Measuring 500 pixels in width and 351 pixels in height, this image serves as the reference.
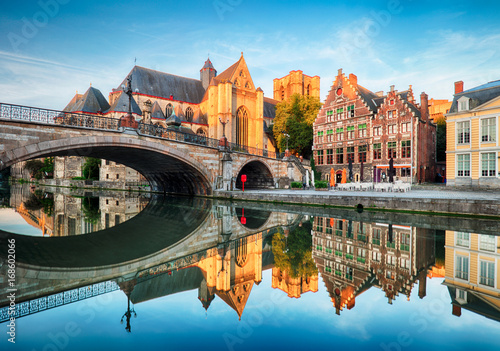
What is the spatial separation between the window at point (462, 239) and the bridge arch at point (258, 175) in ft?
62.5

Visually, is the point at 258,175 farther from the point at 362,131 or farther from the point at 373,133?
the point at 373,133

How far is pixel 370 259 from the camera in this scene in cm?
607

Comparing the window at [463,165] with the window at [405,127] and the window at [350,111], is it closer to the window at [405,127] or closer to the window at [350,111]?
the window at [405,127]

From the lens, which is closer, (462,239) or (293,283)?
(293,283)

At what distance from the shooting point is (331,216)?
487 inches

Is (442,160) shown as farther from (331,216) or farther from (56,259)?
(56,259)

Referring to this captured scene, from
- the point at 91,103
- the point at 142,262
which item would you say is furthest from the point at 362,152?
the point at 91,103

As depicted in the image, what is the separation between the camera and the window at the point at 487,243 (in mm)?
6836

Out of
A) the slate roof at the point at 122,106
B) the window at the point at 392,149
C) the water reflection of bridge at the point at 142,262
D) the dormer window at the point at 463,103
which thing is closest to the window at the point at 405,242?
the water reflection of bridge at the point at 142,262

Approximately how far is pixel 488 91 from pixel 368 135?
11.3 meters

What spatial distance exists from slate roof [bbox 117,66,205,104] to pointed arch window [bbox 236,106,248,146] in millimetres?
7365

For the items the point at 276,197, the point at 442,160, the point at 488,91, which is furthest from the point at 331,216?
the point at 442,160

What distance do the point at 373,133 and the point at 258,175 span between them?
13.7m

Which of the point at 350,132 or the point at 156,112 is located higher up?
the point at 156,112
